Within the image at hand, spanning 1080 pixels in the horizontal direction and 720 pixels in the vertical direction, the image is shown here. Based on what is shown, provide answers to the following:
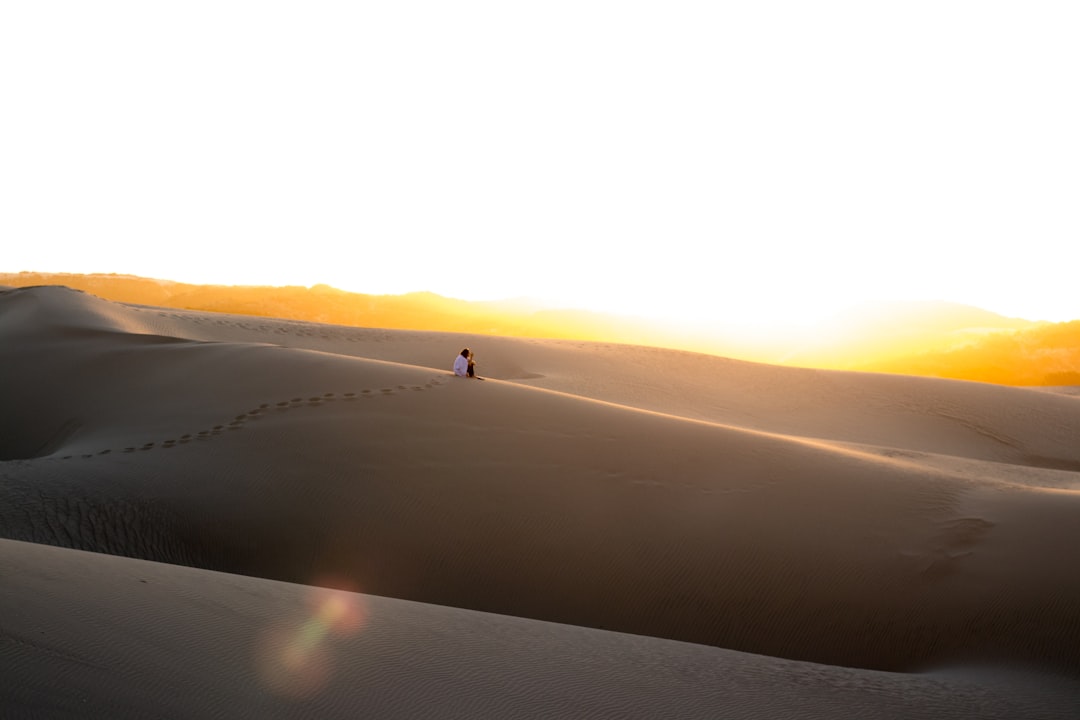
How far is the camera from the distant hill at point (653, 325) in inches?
1272

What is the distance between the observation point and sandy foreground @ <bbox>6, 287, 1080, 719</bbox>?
8.41ft

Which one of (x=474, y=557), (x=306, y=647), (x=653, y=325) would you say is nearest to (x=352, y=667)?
(x=306, y=647)

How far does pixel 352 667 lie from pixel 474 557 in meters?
2.59

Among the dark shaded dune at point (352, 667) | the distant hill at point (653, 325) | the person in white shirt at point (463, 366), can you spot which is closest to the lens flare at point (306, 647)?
the dark shaded dune at point (352, 667)

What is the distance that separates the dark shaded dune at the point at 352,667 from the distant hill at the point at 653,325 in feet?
102

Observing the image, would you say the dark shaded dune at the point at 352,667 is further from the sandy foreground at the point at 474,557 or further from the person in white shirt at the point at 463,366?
the person in white shirt at the point at 463,366

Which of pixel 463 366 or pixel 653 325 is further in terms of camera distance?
pixel 653 325

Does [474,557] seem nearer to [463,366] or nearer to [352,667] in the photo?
[352,667]

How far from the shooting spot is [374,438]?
6816 mm

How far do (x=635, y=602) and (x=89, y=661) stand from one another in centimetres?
323

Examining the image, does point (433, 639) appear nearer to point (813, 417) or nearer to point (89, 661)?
point (89, 661)

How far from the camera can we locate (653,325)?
66.9m

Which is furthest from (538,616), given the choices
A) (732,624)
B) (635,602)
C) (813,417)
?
(813,417)

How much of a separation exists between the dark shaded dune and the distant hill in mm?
31013
